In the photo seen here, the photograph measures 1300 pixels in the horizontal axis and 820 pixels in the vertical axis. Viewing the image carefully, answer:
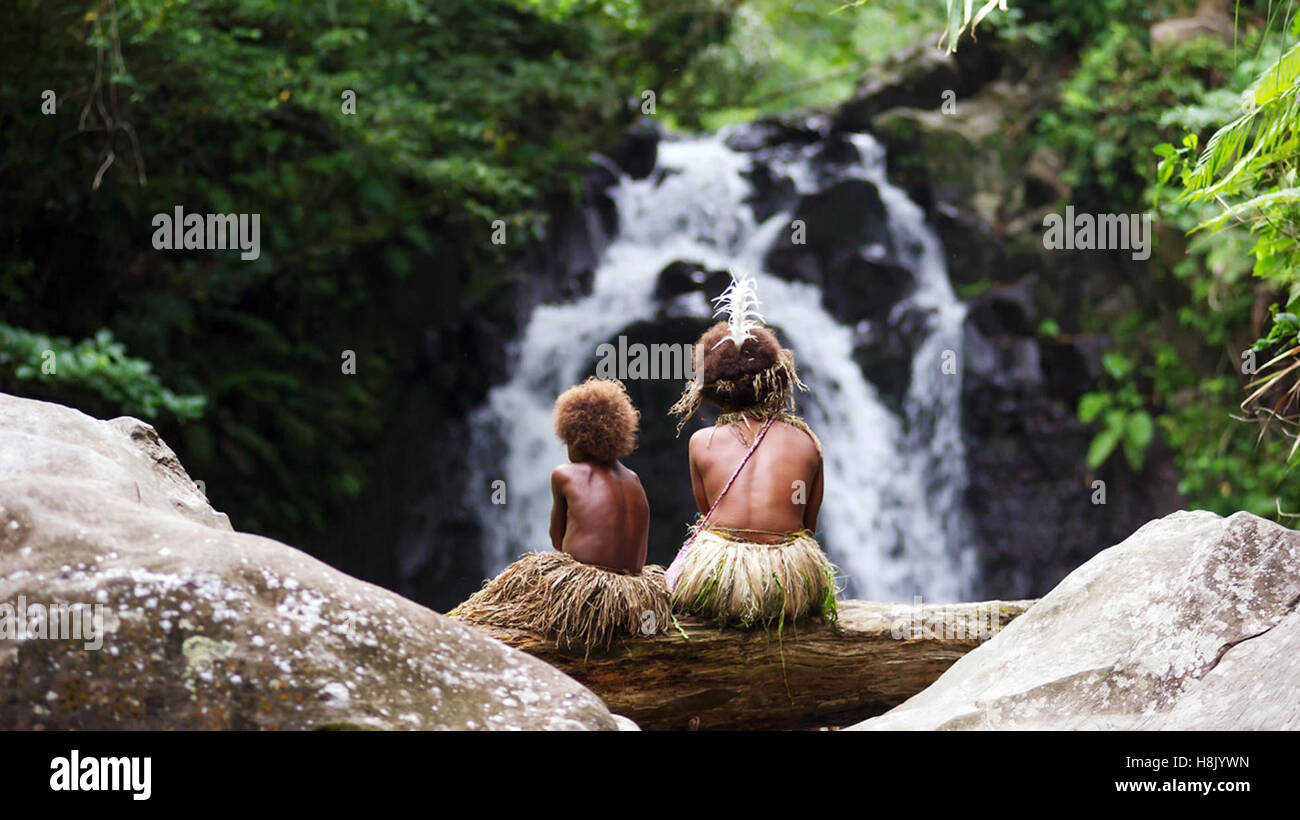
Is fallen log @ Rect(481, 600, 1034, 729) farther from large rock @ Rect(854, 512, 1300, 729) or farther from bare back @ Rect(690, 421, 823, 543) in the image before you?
large rock @ Rect(854, 512, 1300, 729)

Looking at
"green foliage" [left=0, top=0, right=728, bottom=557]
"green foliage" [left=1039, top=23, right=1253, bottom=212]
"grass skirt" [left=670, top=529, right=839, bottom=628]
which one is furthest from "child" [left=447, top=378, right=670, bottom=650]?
"green foliage" [left=1039, top=23, right=1253, bottom=212]

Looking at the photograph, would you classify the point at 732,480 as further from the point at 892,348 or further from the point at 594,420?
the point at 892,348

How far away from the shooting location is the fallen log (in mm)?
4391

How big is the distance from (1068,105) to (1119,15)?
1503 millimetres

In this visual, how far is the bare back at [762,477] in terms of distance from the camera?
181 inches

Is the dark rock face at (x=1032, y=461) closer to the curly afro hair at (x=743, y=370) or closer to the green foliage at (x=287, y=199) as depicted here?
the green foliage at (x=287, y=199)

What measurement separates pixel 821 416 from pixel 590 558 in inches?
278

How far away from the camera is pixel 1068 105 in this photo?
38.4ft

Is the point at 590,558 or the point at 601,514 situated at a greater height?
the point at 601,514

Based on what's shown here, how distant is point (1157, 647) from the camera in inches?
133

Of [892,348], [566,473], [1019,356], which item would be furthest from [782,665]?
[1019,356]

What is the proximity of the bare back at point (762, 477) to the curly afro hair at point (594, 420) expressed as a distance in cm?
39

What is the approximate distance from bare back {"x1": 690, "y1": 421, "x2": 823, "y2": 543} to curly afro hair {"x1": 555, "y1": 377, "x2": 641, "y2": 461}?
387 mm
